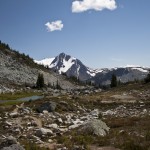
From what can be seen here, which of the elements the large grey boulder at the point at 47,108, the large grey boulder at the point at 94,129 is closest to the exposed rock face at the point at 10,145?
the large grey boulder at the point at 94,129

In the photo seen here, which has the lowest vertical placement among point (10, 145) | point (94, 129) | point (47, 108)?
point (10, 145)

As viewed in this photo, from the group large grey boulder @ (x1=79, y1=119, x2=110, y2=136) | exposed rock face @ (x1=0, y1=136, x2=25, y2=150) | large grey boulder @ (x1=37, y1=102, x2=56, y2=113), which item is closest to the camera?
exposed rock face @ (x1=0, y1=136, x2=25, y2=150)

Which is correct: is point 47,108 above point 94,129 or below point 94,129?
above

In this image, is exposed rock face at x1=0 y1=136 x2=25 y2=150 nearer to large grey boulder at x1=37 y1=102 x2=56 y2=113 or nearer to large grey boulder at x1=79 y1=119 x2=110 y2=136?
large grey boulder at x1=79 y1=119 x2=110 y2=136

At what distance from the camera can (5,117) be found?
37.0 m

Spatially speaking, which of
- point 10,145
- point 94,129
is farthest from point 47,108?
point 10,145

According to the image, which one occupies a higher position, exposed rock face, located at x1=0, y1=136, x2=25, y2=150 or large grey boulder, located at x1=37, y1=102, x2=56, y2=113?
large grey boulder, located at x1=37, y1=102, x2=56, y2=113

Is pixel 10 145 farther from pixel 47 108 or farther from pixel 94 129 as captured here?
pixel 47 108

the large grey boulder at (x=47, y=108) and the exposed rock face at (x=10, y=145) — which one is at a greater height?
the large grey boulder at (x=47, y=108)

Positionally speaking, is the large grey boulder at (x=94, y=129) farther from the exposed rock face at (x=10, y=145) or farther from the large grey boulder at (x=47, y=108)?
the large grey boulder at (x=47, y=108)

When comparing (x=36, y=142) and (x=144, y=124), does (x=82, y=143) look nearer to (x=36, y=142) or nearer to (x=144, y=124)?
(x=36, y=142)

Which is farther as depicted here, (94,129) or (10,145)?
(94,129)

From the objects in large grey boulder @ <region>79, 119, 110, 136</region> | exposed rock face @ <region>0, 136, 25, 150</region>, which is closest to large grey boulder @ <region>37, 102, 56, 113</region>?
large grey boulder @ <region>79, 119, 110, 136</region>

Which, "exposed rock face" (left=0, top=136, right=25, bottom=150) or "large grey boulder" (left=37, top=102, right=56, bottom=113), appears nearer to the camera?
"exposed rock face" (left=0, top=136, right=25, bottom=150)
